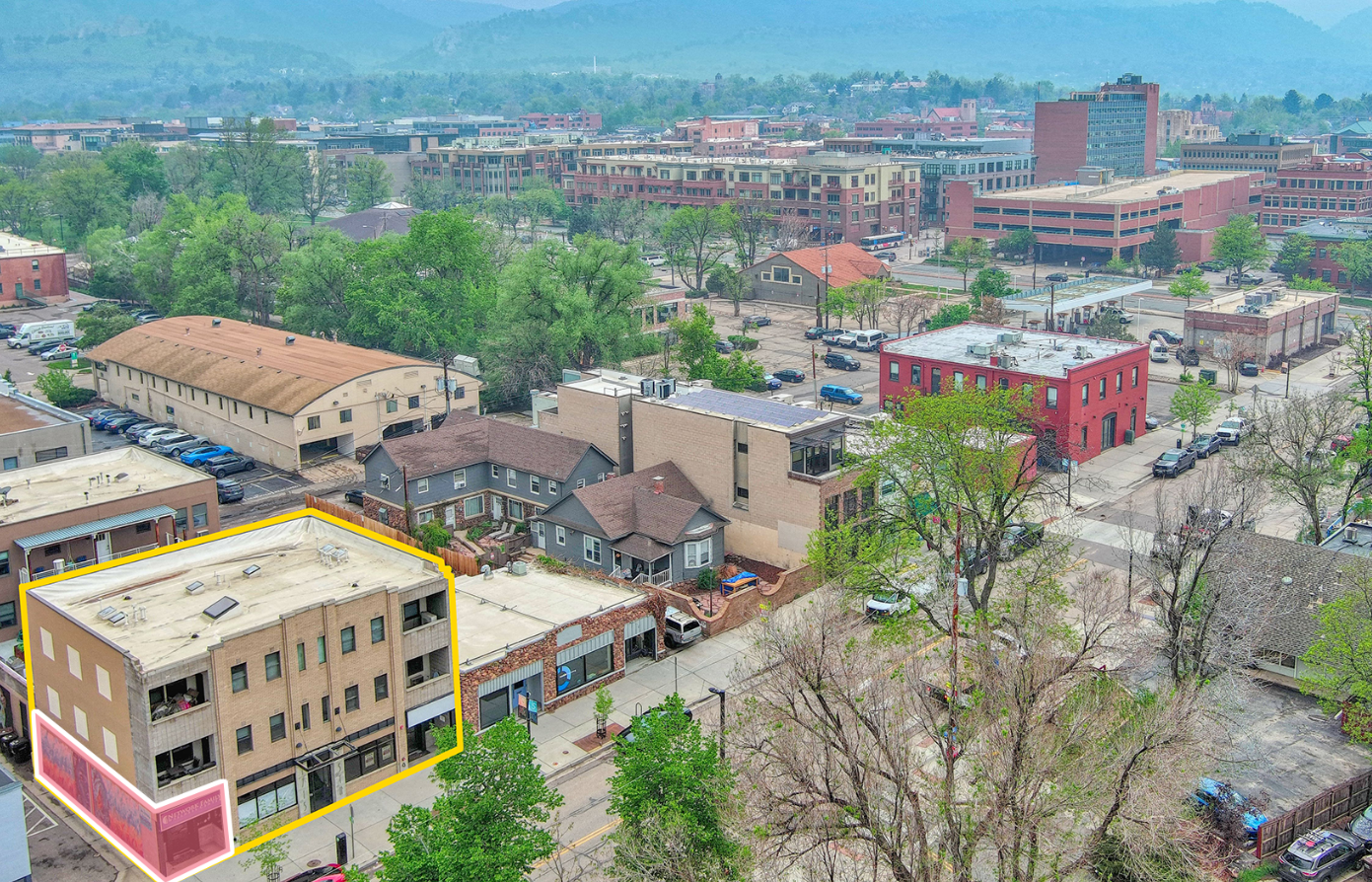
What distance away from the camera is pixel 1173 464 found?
65.6 m

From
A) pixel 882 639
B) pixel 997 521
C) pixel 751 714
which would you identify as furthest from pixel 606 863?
pixel 997 521

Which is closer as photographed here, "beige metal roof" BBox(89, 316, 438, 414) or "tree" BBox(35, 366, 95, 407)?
"beige metal roof" BBox(89, 316, 438, 414)

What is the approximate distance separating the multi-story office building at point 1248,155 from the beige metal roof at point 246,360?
413 feet

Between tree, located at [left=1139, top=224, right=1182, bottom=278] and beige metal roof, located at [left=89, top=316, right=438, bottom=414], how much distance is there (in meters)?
→ 84.3

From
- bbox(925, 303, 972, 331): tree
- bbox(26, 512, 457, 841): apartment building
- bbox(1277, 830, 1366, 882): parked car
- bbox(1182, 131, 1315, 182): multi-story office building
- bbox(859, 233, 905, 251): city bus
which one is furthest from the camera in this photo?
bbox(1182, 131, 1315, 182): multi-story office building

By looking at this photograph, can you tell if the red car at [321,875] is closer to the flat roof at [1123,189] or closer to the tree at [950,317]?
the tree at [950,317]

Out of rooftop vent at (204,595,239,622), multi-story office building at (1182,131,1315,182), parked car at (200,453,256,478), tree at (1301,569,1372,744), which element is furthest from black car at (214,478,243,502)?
multi-story office building at (1182,131,1315,182)

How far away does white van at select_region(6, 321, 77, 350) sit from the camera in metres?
103

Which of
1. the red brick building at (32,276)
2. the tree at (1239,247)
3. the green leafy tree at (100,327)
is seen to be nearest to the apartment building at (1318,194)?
the tree at (1239,247)

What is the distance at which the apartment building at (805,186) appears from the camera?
14862 cm

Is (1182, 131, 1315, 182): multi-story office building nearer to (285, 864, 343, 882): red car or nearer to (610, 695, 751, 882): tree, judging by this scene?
(610, 695, 751, 882): tree

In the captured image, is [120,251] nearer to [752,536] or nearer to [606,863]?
[752,536]

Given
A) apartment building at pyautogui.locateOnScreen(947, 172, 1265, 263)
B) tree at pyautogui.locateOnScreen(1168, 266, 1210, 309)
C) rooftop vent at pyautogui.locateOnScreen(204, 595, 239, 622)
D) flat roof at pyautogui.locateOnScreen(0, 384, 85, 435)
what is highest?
apartment building at pyautogui.locateOnScreen(947, 172, 1265, 263)

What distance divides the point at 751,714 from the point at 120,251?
10753cm
